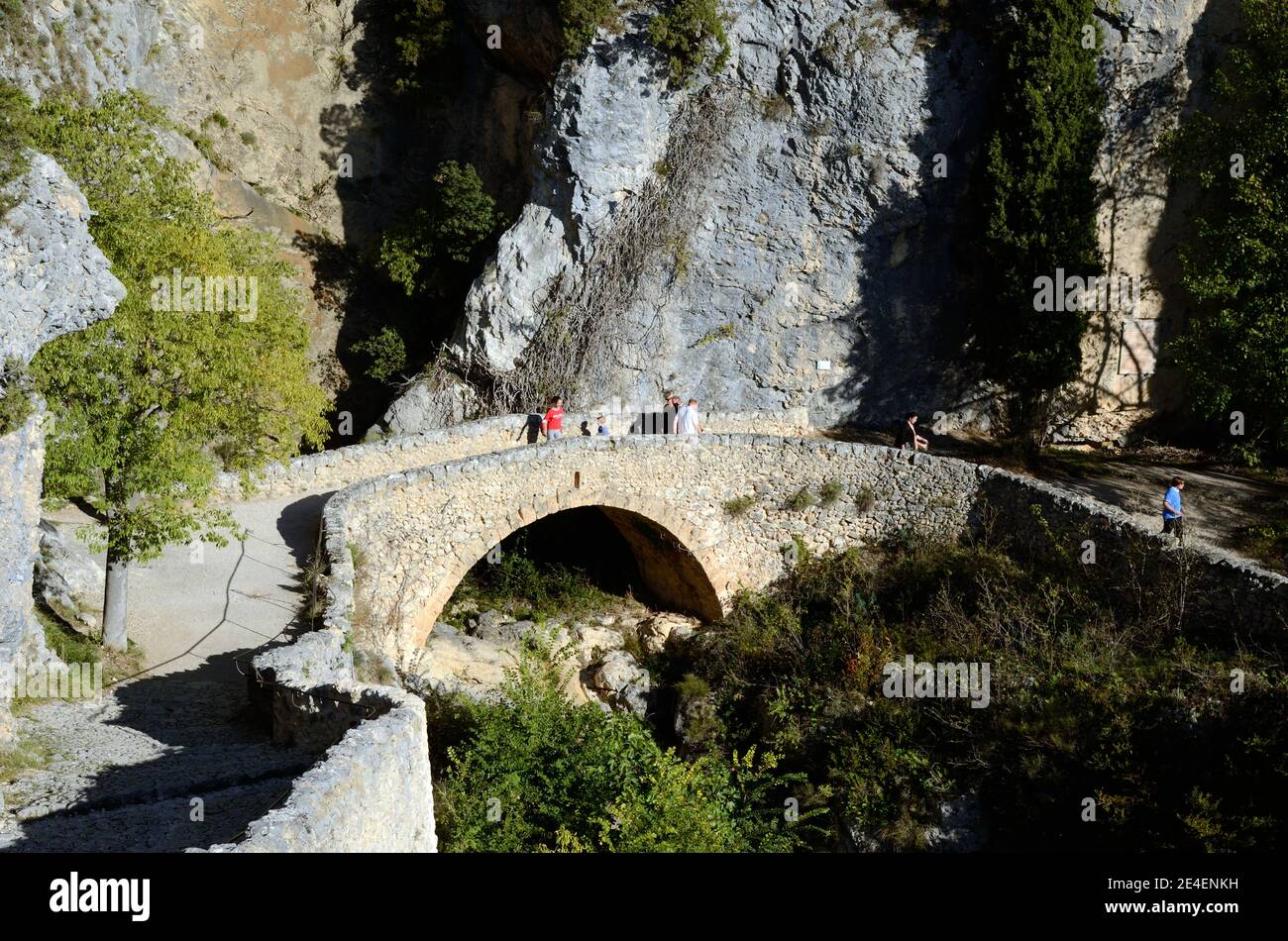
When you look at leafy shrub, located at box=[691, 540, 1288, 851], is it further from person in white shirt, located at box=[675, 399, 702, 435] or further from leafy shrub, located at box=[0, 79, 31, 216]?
leafy shrub, located at box=[0, 79, 31, 216]

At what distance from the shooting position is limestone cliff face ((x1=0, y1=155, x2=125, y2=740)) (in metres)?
9.10

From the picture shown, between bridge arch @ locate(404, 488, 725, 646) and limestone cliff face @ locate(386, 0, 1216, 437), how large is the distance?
5332mm

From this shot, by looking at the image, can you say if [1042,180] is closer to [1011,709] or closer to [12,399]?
[1011,709]

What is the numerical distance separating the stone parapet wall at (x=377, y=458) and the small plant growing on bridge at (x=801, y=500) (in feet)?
15.0

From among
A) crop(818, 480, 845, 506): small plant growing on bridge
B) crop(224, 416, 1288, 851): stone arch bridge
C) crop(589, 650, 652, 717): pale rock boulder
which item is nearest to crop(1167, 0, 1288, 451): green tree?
crop(224, 416, 1288, 851): stone arch bridge

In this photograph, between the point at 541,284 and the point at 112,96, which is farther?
the point at 541,284

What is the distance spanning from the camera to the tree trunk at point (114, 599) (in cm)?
1225

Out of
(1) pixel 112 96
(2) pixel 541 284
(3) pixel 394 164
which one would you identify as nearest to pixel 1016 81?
(2) pixel 541 284

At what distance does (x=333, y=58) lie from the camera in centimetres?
2850

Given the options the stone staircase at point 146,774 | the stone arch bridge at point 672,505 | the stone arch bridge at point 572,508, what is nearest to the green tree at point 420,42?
the stone arch bridge at point 572,508

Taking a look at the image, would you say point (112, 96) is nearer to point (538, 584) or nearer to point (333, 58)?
point (538, 584)

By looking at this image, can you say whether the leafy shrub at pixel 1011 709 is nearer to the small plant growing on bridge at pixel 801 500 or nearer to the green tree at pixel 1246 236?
the small plant growing on bridge at pixel 801 500

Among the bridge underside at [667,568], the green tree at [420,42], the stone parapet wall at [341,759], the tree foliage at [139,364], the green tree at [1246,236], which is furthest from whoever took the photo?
the green tree at [420,42]

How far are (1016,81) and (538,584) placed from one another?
47.8 ft
